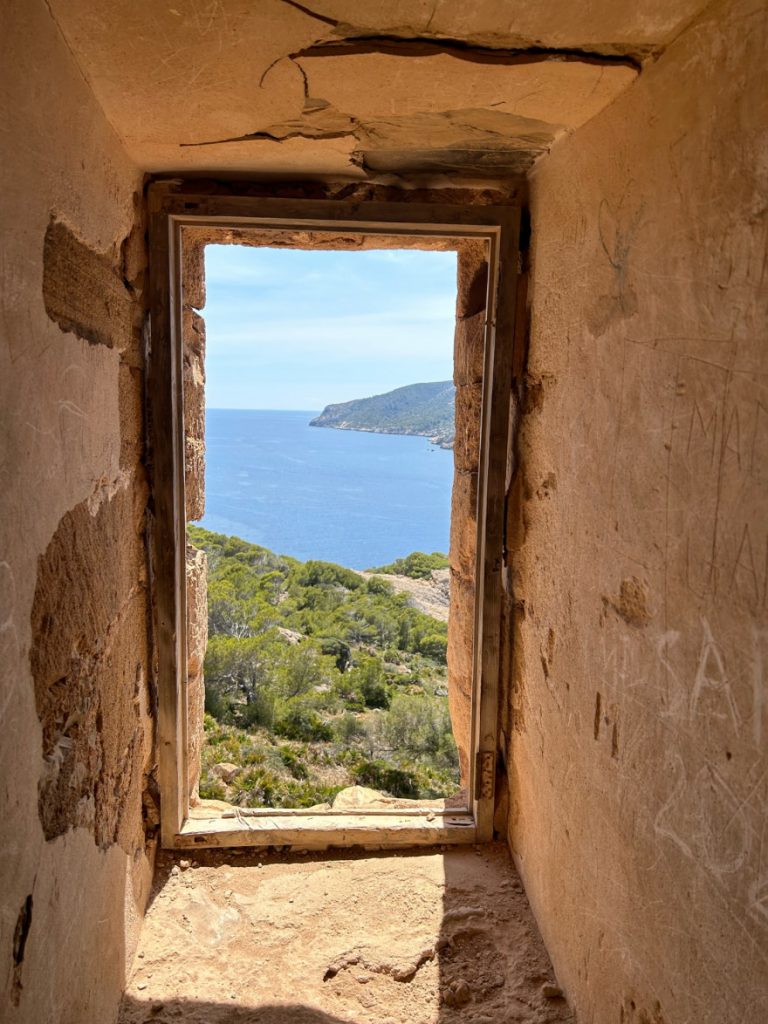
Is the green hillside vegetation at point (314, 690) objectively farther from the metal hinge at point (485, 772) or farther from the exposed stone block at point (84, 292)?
the exposed stone block at point (84, 292)

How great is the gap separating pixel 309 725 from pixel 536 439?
618 cm

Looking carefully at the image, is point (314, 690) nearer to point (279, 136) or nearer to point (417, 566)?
point (279, 136)

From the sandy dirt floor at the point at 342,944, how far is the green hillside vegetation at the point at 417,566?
14.8m

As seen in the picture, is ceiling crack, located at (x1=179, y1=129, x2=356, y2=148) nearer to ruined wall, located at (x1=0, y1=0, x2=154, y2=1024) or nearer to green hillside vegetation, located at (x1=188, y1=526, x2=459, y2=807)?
ruined wall, located at (x1=0, y1=0, x2=154, y2=1024)

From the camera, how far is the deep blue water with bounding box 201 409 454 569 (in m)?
31.8

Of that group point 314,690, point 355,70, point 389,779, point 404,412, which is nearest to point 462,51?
point 355,70

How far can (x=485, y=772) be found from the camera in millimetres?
2777

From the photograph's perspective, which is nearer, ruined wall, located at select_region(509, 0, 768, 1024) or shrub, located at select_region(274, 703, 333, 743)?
ruined wall, located at select_region(509, 0, 768, 1024)

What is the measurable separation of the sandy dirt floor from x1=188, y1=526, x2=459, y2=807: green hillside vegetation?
199cm

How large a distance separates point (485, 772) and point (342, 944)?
79 cm

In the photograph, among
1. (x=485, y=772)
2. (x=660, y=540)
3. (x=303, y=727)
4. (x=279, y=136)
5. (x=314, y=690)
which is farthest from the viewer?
(x=314, y=690)

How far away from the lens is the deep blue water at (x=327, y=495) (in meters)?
31.8

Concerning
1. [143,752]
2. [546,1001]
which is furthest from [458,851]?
[143,752]

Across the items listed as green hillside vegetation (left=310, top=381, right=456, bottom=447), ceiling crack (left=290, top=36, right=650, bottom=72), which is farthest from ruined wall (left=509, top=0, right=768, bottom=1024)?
green hillside vegetation (left=310, top=381, right=456, bottom=447)
